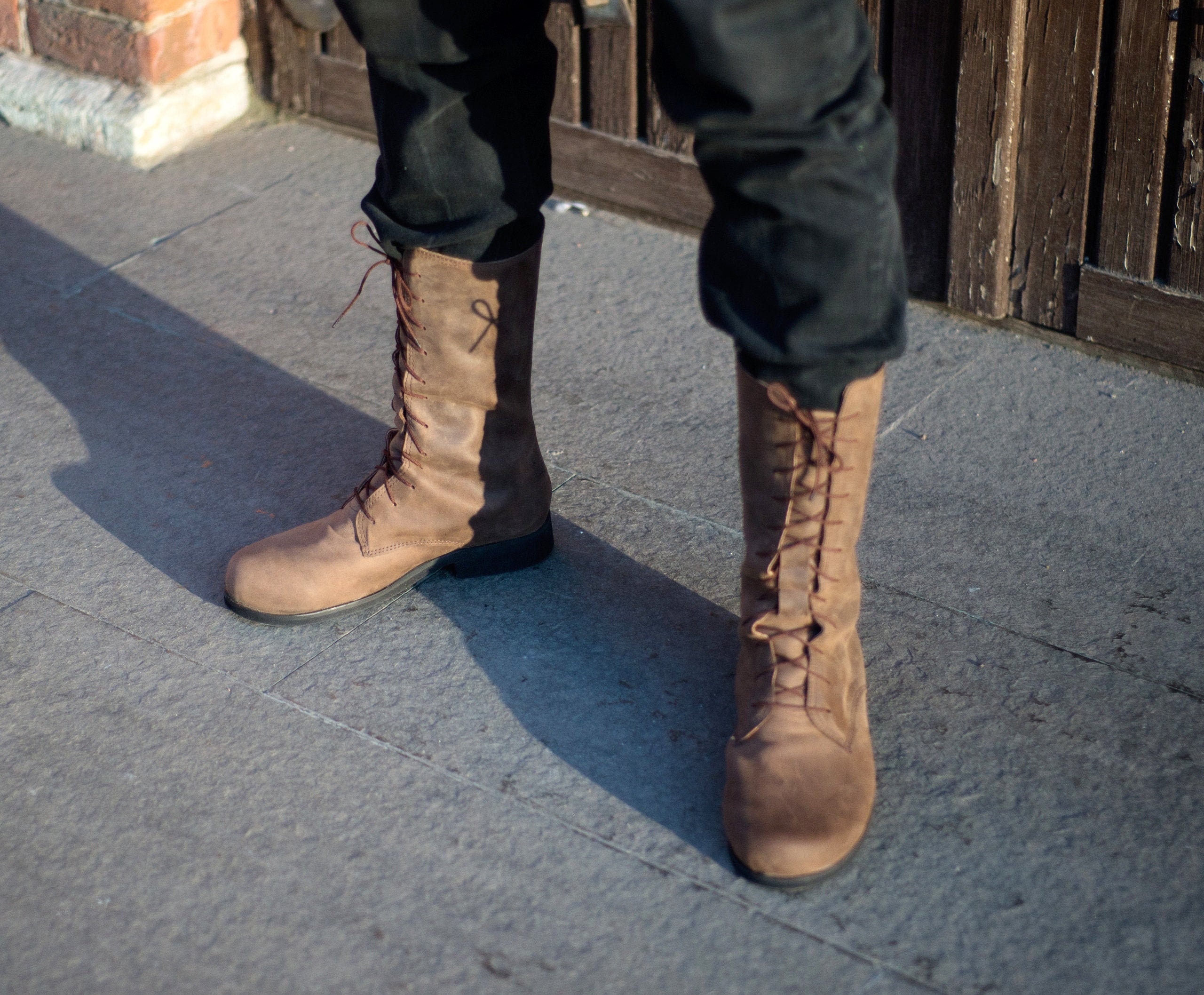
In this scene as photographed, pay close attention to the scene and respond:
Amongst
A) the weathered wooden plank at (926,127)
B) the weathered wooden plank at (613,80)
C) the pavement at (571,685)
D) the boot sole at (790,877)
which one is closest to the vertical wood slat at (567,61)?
the weathered wooden plank at (613,80)

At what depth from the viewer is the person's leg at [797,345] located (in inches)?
45.3

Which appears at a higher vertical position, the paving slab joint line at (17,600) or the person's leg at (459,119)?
the person's leg at (459,119)

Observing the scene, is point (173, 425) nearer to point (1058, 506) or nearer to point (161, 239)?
point (161, 239)

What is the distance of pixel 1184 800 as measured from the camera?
140 cm

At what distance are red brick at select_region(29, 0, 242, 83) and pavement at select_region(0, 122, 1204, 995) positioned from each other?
635 mm

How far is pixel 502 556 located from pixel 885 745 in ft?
1.82

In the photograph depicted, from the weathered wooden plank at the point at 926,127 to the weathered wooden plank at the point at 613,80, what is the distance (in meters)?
0.52

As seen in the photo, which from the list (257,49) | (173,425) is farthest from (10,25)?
(173,425)

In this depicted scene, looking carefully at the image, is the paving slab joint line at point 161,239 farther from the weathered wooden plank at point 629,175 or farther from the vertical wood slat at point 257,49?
the weathered wooden plank at point 629,175

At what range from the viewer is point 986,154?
2094 mm

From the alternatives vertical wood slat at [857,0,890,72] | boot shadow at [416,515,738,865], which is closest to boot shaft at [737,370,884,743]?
boot shadow at [416,515,738,865]

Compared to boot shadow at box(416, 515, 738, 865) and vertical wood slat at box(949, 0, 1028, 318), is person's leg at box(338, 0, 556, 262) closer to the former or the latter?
boot shadow at box(416, 515, 738, 865)

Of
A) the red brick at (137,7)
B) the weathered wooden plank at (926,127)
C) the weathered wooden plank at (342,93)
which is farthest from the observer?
the weathered wooden plank at (342,93)

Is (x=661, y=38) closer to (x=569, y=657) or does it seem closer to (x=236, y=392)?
(x=569, y=657)
